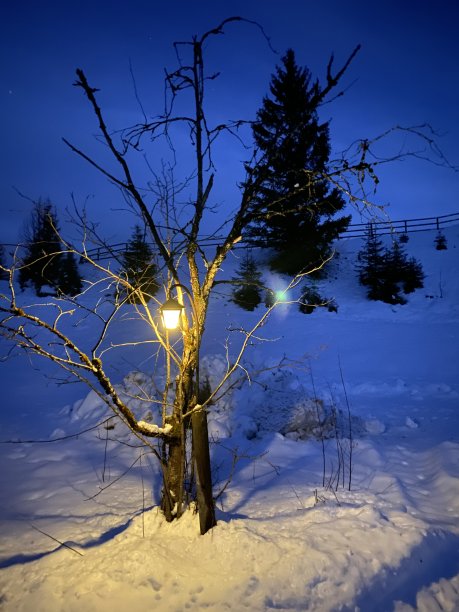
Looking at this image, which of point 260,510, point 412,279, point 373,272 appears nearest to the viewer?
point 260,510

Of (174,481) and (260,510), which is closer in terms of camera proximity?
(174,481)

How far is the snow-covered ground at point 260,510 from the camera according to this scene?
254 cm

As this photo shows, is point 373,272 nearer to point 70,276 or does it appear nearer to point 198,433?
point 198,433

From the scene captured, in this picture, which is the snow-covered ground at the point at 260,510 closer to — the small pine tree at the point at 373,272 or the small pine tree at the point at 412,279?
the small pine tree at the point at 373,272

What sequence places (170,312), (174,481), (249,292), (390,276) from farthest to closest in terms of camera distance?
(390,276) → (249,292) → (174,481) → (170,312)

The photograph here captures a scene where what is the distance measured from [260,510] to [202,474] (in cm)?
116

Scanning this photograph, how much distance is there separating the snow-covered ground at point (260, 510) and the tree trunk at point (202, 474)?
0.37ft

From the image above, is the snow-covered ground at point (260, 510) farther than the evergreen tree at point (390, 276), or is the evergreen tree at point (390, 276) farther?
the evergreen tree at point (390, 276)

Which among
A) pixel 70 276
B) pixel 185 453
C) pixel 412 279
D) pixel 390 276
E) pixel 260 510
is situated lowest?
pixel 260 510

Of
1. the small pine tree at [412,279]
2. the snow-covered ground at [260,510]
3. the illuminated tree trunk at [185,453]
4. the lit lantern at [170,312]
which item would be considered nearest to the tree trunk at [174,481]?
the illuminated tree trunk at [185,453]

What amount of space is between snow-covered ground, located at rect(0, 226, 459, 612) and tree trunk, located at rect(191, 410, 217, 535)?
0.11 meters

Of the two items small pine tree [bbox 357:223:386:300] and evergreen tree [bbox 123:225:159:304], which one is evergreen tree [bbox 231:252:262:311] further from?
evergreen tree [bbox 123:225:159:304]

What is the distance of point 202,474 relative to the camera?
3.06 m

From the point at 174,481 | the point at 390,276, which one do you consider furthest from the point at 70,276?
the point at 174,481
